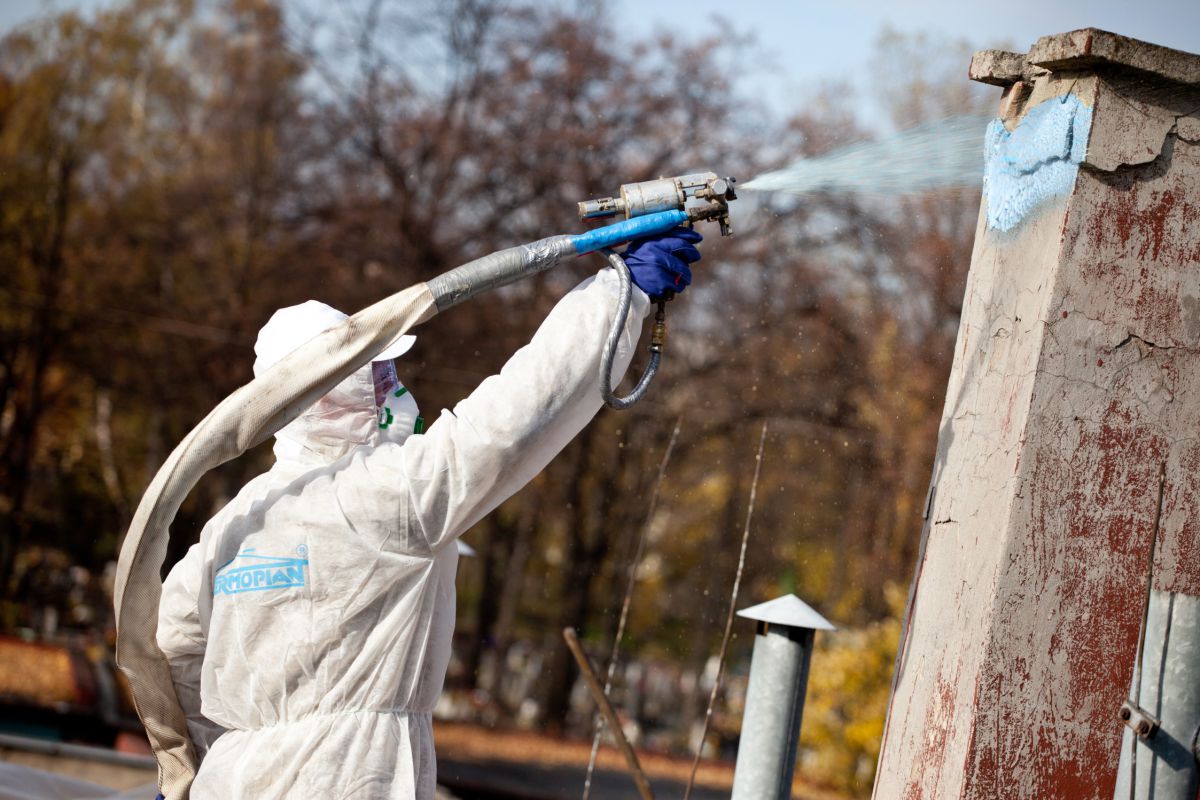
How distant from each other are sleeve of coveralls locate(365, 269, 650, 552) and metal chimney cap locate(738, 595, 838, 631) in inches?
48.0

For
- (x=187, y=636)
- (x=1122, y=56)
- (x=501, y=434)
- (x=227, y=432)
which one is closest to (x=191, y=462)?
(x=227, y=432)

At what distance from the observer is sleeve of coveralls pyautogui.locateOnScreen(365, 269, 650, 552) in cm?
231

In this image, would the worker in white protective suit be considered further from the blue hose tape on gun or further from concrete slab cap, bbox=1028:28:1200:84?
concrete slab cap, bbox=1028:28:1200:84

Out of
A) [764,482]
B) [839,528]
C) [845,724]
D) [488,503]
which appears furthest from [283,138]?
[488,503]

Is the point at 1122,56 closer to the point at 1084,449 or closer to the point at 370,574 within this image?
the point at 1084,449

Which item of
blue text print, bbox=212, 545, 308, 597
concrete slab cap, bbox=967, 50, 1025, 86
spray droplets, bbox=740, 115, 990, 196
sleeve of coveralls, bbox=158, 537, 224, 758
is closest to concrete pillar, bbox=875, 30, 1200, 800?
concrete slab cap, bbox=967, 50, 1025, 86

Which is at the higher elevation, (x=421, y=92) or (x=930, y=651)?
(x=421, y=92)

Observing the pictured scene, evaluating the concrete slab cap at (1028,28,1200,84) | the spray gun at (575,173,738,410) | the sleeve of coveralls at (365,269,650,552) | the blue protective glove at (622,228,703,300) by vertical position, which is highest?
the concrete slab cap at (1028,28,1200,84)

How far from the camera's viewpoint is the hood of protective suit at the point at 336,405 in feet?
A: 8.45

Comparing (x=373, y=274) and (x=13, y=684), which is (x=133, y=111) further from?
(x=13, y=684)

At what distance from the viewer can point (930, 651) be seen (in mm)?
2789

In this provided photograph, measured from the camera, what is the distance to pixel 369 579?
93.7 inches

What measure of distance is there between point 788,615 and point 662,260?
132 centimetres

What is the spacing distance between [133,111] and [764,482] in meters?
8.87
